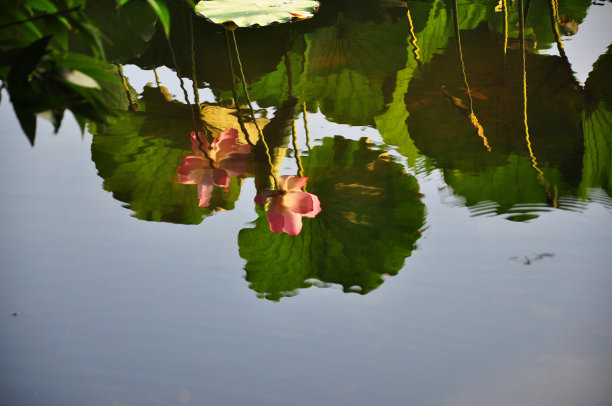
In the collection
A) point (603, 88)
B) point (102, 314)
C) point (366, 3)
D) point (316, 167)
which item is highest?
point (366, 3)

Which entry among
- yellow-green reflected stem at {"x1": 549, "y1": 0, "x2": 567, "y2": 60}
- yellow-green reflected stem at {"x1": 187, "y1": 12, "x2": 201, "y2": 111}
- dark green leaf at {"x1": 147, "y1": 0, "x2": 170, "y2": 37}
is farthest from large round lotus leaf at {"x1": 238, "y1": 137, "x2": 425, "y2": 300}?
yellow-green reflected stem at {"x1": 549, "y1": 0, "x2": 567, "y2": 60}

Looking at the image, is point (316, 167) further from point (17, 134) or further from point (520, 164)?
point (17, 134)

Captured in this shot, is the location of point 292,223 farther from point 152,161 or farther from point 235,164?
point 152,161

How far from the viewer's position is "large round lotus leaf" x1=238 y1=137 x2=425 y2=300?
1000mm

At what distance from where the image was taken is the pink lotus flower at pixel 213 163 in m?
1.25

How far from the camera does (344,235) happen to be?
3.54 feet

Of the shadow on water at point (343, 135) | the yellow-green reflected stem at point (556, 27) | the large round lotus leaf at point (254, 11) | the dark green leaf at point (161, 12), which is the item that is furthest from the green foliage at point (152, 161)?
the yellow-green reflected stem at point (556, 27)

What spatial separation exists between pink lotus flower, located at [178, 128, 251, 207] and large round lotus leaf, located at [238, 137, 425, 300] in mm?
149

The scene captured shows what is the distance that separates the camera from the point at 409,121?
1.43 metres

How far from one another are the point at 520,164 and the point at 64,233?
0.95 meters

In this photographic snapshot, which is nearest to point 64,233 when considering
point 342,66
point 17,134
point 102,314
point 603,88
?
point 102,314

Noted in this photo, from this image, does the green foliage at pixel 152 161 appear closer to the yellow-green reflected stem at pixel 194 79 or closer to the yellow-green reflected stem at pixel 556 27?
the yellow-green reflected stem at pixel 194 79

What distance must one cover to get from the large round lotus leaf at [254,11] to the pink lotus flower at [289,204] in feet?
2.19

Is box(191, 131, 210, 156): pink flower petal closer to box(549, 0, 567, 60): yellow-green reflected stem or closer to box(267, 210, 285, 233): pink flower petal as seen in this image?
box(267, 210, 285, 233): pink flower petal
